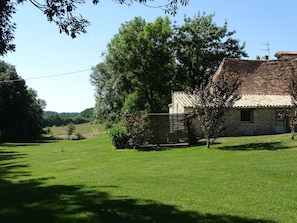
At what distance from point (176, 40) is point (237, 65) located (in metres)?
12.0

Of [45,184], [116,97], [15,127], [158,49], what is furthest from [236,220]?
[15,127]

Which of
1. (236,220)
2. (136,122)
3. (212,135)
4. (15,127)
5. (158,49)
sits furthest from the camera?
(15,127)

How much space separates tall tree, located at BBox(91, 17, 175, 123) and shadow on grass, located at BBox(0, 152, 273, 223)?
110 ft

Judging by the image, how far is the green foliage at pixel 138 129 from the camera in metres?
22.2

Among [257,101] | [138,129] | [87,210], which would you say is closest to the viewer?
[87,210]

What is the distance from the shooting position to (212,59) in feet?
145

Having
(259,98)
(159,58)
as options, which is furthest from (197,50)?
(259,98)

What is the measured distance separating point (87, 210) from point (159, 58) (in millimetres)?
36391

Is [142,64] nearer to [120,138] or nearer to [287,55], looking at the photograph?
[287,55]

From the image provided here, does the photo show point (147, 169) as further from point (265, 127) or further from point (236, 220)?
point (265, 127)

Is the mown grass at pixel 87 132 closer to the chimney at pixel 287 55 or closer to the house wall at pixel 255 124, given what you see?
the chimney at pixel 287 55

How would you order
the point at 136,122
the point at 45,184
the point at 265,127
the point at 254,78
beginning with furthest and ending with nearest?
the point at 254,78 < the point at 265,127 < the point at 136,122 < the point at 45,184

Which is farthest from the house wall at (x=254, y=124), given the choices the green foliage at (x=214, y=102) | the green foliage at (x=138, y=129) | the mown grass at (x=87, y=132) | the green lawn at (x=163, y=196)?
the mown grass at (x=87, y=132)

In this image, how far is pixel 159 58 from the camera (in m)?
42.3
